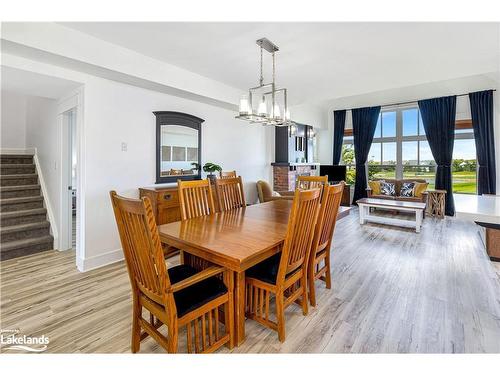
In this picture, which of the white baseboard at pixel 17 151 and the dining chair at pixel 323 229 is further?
the white baseboard at pixel 17 151

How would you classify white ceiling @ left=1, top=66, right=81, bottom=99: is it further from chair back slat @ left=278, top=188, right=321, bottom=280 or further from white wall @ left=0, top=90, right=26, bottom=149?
chair back slat @ left=278, top=188, right=321, bottom=280

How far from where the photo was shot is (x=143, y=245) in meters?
1.33

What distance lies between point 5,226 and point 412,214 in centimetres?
761

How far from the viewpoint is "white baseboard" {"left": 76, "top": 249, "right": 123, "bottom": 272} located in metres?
2.94

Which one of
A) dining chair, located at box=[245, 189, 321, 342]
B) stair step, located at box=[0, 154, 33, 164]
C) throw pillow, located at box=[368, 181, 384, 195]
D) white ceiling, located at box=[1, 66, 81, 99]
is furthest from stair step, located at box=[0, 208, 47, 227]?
throw pillow, located at box=[368, 181, 384, 195]

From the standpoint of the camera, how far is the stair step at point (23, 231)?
341 centimetres

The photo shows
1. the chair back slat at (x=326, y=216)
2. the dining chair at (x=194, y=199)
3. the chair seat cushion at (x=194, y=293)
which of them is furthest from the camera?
the dining chair at (x=194, y=199)

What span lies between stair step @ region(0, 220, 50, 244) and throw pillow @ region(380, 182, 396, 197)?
6802mm

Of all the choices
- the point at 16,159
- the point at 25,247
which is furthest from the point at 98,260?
the point at 16,159

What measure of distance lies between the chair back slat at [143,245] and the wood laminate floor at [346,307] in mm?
597

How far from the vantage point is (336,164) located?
7824 mm

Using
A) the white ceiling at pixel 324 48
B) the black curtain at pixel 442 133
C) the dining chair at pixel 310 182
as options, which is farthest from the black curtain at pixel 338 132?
the dining chair at pixel 310 182

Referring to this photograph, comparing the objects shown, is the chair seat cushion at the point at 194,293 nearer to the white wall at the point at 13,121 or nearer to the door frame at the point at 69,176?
the door frame at the point at 69,176
